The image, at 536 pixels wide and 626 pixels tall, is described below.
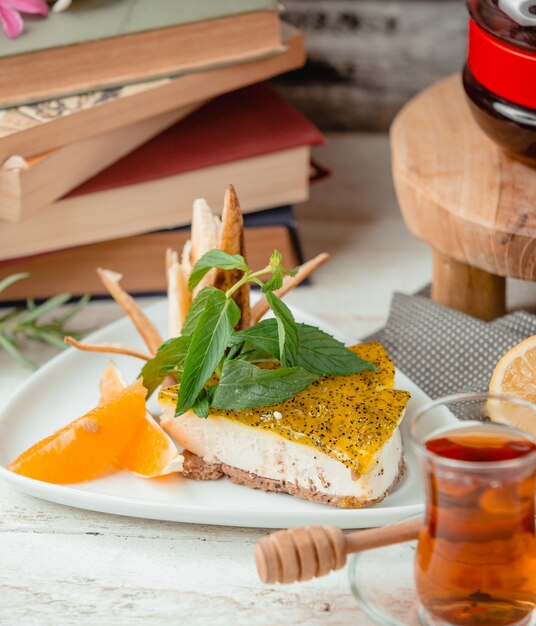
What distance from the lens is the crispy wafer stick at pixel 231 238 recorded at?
99 centimetres

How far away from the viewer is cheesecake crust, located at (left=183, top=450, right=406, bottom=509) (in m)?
0.88

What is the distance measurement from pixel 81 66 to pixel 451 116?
0.46 meters

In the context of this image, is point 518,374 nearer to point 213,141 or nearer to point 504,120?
point 504,120

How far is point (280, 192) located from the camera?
1.32m

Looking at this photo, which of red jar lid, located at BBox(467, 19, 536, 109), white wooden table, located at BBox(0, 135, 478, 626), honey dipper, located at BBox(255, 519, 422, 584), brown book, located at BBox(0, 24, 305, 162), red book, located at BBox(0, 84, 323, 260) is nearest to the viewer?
honey dipper, located at BBox(255, 519, 422, 584)

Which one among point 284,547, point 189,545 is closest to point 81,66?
point 189,545

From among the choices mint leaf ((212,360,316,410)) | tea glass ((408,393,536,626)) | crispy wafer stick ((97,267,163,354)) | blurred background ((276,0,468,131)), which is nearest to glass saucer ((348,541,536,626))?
tea glass ((408,393,536,626))

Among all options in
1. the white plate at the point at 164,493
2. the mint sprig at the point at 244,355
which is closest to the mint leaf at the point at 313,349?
the mint sprig at the point at 244,355

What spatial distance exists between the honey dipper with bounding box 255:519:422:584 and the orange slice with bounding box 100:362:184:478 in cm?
24

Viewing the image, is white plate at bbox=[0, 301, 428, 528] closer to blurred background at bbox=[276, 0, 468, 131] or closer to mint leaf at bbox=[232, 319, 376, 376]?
mint leaf at bbox=[232, 319, 376, 376]

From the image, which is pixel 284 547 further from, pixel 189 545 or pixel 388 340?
pixel 388 340

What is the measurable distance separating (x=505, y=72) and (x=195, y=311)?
408 mm

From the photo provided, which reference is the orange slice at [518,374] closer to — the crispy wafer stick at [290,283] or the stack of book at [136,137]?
the crispy wafer stick at [290,283]

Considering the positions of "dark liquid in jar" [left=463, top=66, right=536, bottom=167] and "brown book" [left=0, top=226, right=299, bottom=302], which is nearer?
"dark liquid in jar" [left=463, top=66, right=536, bottom=167]
